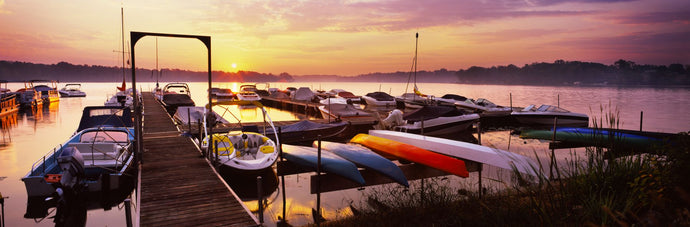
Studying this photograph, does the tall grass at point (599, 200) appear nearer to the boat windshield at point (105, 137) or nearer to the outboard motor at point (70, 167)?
the outboard motor at point (70, 167)

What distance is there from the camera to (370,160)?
37.0ft

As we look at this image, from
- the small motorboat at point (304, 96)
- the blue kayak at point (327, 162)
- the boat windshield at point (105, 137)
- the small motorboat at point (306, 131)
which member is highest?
the small motorboat at point (304, 96)

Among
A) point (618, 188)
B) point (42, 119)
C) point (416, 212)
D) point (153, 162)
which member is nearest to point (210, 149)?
point (153, 162)

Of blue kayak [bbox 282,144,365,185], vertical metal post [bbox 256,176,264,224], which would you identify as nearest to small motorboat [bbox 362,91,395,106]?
blue kayak [bbox 282,144,365,185]

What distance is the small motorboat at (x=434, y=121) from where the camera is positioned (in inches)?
889

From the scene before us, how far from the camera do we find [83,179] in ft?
34.5

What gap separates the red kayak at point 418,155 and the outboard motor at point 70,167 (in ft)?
30.9

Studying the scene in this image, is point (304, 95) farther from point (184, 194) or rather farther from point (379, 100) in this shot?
point (184, 194)

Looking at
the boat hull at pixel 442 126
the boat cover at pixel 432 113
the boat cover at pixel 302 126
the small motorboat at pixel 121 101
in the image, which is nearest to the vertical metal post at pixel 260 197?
the boat cover at pixel 302 126

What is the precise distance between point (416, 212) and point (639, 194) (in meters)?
4.07

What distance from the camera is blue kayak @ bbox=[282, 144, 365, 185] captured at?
33.0 feet

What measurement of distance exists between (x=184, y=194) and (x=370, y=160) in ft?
16.8

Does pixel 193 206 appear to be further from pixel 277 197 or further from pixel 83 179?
pixel 277 197

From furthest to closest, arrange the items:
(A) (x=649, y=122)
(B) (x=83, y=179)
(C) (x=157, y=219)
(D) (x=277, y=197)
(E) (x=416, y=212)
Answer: (A) (x=649, y=122)
(D) (x=277, y=197)
(B) (x=83, y=179)
(E) (x=416, y=212)
(C) (x=157, y=219)
